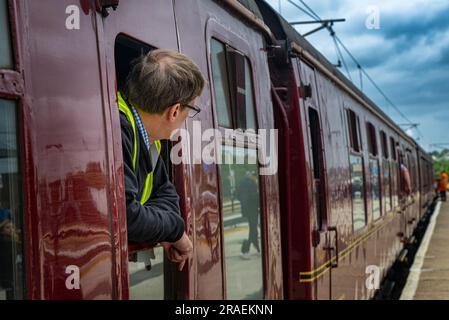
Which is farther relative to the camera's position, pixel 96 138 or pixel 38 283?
pixel 96 138

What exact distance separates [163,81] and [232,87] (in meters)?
1.46

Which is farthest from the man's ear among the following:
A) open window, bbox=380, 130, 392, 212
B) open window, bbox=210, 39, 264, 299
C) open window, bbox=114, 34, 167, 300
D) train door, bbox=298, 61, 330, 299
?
open window, bbox=380, 130, 392, 212

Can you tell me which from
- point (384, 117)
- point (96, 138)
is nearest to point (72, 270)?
point (96, 138)

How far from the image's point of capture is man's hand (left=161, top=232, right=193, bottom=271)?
252 cm

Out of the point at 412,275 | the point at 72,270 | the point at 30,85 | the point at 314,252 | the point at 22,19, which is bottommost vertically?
the point at 412,275

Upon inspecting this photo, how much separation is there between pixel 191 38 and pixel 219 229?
0.92 m

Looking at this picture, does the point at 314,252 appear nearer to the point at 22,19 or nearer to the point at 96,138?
the point at 96,138

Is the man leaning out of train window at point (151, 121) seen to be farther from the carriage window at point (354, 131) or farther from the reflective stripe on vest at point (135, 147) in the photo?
the carriage window at point (354, 131)

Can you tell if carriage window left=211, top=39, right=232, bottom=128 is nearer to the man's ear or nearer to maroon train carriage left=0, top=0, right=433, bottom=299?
maroon train carriage left=0, top=0, right=433, bottom=299

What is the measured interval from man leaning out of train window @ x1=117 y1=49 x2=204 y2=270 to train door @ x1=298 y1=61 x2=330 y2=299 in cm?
286

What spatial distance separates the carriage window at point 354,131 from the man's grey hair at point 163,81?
521cm

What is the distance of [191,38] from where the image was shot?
10.3 ft

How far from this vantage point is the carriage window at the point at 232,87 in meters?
3.47

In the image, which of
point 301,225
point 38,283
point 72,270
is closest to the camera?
point 38,283
